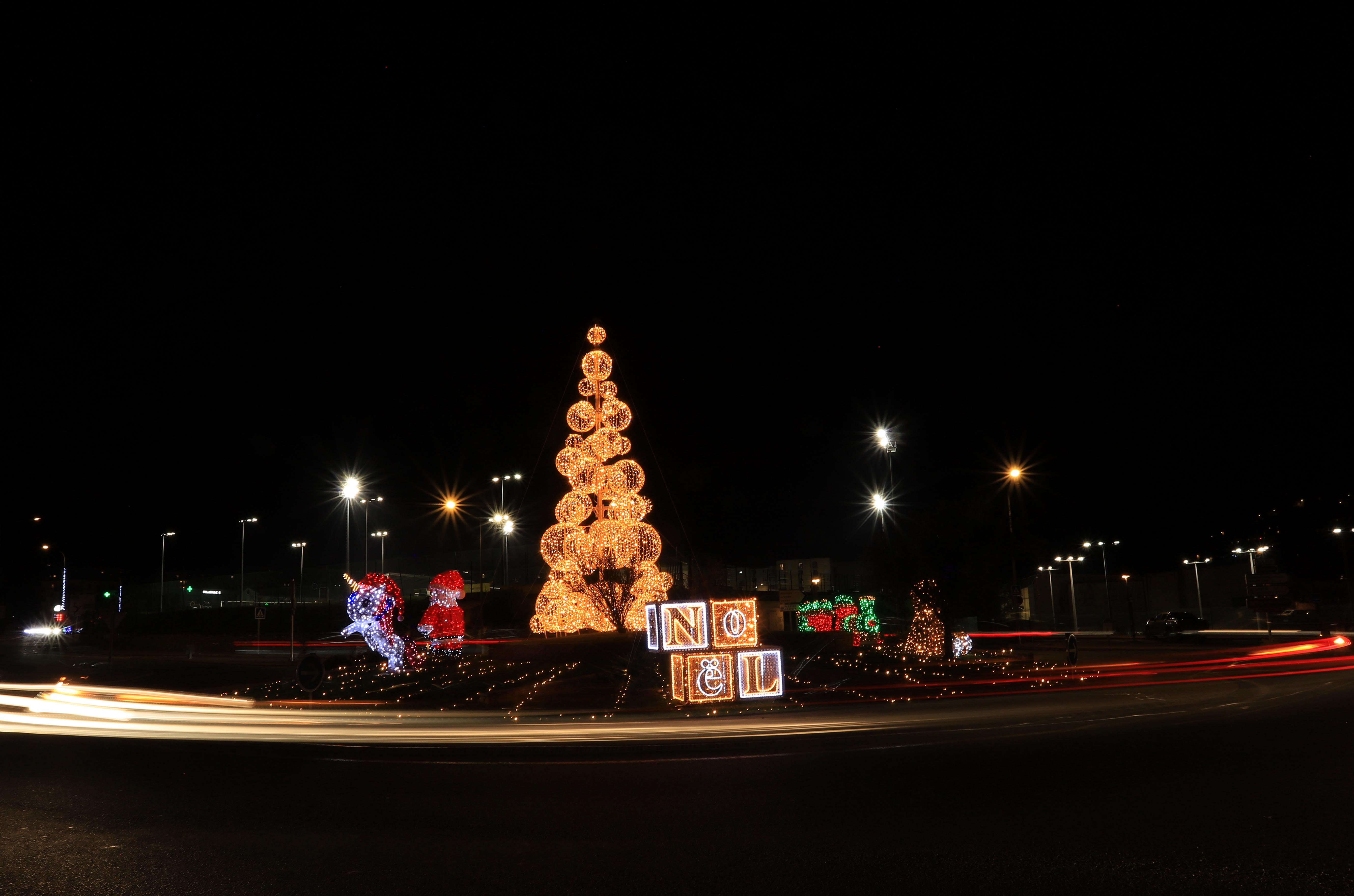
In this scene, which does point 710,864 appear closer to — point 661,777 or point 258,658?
point 661,777

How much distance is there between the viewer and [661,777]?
946cm

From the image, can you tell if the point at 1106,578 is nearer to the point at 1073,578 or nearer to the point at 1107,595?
the point at 1107,595

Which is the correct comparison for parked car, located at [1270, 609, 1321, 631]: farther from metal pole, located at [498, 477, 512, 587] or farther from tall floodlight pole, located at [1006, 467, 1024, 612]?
metal pole, located at [498, 477, 512, 587]

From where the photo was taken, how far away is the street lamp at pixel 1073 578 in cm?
5250

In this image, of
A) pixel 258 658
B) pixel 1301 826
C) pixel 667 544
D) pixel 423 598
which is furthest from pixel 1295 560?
pixel 1301 826

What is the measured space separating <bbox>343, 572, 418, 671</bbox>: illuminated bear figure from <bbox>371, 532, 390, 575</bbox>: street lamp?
2792cm

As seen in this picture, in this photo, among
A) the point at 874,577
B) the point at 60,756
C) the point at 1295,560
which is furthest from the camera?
the point at 1295,560

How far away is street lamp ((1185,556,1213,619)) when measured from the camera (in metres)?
57.4

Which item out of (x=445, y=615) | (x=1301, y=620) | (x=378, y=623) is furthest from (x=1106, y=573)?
(x=378, y=623)

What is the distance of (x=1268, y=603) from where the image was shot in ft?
126

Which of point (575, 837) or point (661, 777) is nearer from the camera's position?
point (575, 837)

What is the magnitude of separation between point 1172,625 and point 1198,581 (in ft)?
55.0

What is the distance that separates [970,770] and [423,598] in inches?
2093

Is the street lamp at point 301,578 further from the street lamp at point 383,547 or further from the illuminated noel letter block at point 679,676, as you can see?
the illuminated noel letter block at point 679,676
